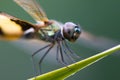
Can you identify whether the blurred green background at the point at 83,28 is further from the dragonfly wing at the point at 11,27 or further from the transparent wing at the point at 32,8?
the dragonfly wing at the point at 11,27

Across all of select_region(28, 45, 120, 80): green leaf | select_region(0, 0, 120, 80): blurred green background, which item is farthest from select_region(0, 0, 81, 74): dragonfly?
select_region(0, 0, 120, 80): blurred green background

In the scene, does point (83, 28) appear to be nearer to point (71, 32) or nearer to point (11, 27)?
point (71, 32)

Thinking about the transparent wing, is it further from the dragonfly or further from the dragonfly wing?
the dragonfly wing

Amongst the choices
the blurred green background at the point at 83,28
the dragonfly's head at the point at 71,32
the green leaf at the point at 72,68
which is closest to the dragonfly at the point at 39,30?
the dragonfly's head at the point at 71,32

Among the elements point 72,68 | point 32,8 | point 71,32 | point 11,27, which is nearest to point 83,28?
point 71,32

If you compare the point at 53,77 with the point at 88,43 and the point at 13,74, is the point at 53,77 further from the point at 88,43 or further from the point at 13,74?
the point at 13,74
